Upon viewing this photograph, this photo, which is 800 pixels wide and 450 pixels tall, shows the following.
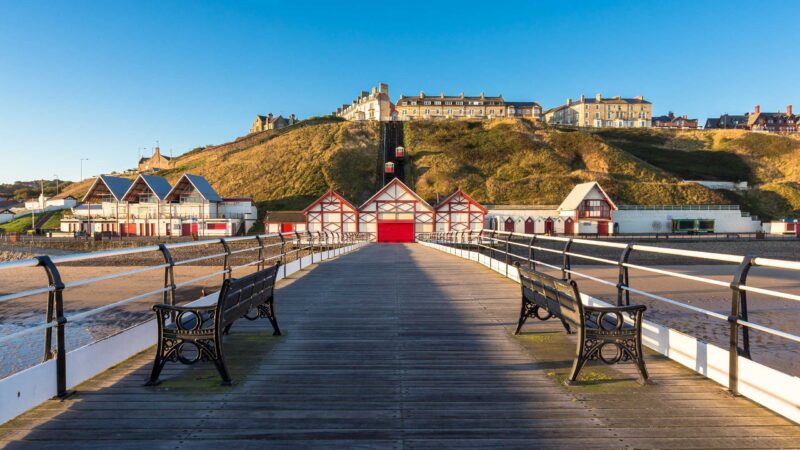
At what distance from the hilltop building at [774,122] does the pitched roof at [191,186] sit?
159 metres

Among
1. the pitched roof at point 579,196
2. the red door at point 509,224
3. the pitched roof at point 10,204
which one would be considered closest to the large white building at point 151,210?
the red door at point 509,224

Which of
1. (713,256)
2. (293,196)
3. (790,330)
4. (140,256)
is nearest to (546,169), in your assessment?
(293,196)

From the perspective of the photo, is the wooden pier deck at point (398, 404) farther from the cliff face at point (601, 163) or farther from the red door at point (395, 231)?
the cliff face at point (601, 163)

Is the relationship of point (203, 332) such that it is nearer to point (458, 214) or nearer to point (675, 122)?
point (458, 214)

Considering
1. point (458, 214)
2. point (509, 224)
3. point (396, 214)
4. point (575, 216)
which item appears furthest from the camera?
point (575, 216)

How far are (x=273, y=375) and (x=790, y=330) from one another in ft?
49.0

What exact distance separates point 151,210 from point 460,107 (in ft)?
336

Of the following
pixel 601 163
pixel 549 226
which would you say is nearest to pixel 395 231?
pixel 549 226

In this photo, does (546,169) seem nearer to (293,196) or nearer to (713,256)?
(293,196)

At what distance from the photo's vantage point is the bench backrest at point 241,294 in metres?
4.14

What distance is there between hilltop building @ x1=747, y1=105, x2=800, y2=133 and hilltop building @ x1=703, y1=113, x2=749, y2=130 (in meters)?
3.17

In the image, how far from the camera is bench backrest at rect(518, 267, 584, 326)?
4.14 meters

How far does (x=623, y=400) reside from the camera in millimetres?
3824

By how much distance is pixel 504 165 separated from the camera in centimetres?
8800
